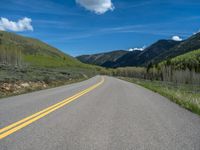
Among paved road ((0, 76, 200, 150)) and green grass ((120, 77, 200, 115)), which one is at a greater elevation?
paved road ((0, 76, 200, 150))

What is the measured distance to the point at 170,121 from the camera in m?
6.39

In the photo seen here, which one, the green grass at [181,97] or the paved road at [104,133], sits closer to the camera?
the paved road at [104,133]

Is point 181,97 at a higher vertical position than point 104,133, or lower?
lower

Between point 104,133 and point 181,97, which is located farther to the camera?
point 181,97

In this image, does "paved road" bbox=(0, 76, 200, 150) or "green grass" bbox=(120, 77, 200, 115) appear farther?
"green grass" bbox=(120, 77, 200, 115)

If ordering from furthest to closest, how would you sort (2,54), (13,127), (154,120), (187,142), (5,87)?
(2,54) → (5,87) → (154,120) → (13,127) → (187,142)

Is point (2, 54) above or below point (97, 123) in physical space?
above

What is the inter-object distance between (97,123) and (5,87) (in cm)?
1237

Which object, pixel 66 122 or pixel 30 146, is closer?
pixel 30 146

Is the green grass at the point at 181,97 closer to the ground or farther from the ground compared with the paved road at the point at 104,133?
closer to the ground

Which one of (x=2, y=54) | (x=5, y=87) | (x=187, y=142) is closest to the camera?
(x=187, y=142)

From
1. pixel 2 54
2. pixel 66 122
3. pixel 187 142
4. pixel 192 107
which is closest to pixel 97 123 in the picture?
pixel 66 122

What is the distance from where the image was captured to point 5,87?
16531 mm

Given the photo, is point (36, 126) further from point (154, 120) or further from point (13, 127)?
point (154, 120)
